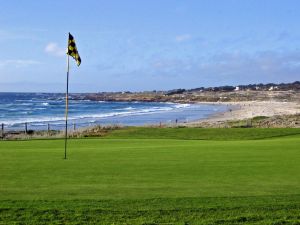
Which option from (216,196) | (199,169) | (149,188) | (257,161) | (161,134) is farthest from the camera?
(161,134)

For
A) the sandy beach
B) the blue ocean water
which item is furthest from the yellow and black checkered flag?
the blue ocean water

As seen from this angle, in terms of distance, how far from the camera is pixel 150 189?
426 inches

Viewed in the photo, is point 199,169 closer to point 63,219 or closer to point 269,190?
point 269,190

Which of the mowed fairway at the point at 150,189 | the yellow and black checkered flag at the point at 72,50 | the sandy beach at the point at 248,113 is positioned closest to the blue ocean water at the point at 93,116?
the sandy beach at the point at 248,113

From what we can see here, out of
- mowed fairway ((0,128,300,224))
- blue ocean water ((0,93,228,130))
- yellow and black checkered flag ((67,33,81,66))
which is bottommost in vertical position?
blue ocean water ((0,93,228,130))

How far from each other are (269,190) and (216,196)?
56.7 inches

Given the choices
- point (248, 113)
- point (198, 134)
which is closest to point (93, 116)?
point (248, 113)

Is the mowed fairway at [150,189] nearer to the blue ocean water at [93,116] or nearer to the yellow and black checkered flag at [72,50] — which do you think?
the yellow and black checkered flag at [72,50]

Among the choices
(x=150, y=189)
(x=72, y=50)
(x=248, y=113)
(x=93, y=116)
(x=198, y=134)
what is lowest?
(x=93, y=116)

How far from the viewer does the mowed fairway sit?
8781 millimetres

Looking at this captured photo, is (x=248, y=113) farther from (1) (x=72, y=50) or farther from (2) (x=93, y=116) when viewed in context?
(1) (x=72, y=50)

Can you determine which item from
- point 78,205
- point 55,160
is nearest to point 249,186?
point 78,205

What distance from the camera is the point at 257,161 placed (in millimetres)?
15594

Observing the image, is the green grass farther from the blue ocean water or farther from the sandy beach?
the blue ocean water
